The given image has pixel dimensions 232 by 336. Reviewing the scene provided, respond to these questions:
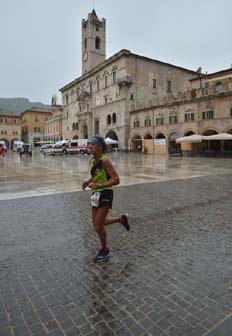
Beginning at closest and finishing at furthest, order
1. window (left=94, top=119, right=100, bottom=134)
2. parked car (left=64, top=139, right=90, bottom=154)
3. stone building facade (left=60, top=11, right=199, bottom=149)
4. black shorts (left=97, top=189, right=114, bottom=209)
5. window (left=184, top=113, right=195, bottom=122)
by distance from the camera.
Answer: black shorts (left=97, top=189, right=114, bottom=209) < window (left=184, top=113, right=195, bottom=122) < parked car (left=64, top=139, right=90, bottom=154) < stone building facade (left=60, top=11, right=199, bottom=149) < window (left=94, top=119, right=100, bottom=134)

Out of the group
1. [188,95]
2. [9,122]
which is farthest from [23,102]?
[188,95]

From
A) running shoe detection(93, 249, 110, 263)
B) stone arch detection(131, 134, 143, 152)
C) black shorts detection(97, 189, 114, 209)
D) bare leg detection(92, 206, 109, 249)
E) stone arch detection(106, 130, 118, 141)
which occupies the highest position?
stone arch detection(106, 130, 118, 141)

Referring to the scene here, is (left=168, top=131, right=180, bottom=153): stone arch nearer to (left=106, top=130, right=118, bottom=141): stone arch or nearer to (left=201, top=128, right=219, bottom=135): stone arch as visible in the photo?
(left=201, top=128, right=219, bottom=135): stone arch

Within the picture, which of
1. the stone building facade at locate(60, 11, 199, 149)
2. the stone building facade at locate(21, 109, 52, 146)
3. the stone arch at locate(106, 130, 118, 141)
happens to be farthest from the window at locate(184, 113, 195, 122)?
the stone building facade at locate(21, 109, 52, 146)

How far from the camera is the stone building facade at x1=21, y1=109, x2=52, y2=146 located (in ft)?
280

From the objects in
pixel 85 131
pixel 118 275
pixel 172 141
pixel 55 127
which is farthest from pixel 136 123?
pixel 118 275

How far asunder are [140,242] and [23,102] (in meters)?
202

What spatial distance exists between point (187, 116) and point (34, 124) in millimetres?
65565

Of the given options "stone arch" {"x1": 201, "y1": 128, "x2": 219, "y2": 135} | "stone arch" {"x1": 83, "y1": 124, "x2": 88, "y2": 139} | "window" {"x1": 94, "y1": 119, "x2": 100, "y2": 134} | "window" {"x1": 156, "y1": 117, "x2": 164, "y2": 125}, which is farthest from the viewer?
"stone arch" {"x1": 83, "y1": 124, "x2": 88, "y2": 139}

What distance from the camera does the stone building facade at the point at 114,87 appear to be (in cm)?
4522

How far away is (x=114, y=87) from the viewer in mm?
47719

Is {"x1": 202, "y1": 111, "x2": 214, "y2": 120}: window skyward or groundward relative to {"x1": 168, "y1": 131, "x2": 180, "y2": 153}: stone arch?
skyward

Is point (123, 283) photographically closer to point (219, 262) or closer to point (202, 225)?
point (219, 262)

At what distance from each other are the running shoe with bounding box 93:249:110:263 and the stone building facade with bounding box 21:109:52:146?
281 feet
